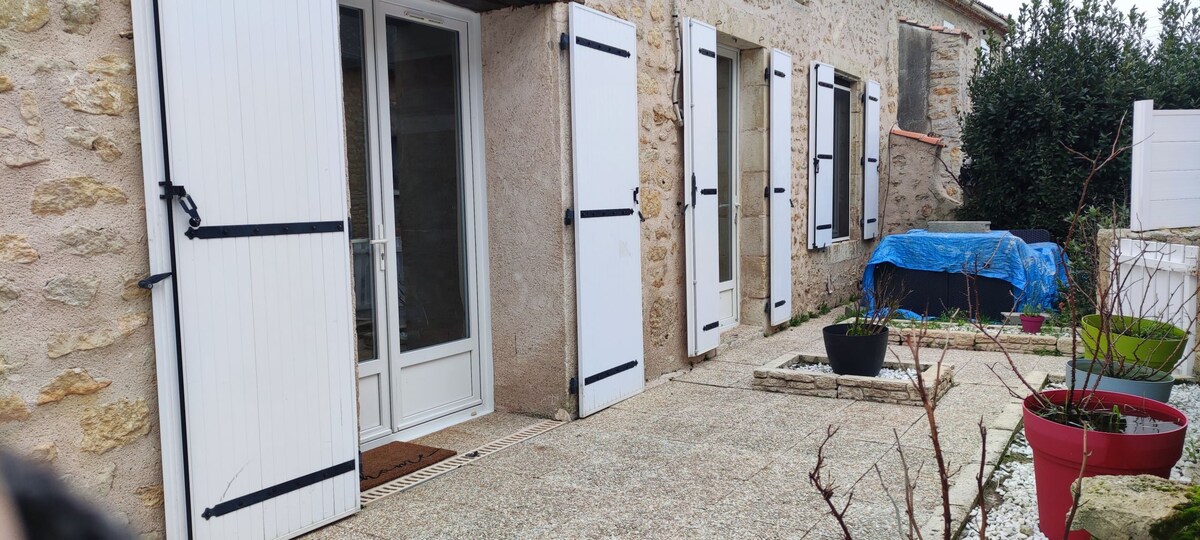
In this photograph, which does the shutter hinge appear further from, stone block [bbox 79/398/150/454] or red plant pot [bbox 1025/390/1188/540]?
red plant pot [bbox 1025/390/1188/540]

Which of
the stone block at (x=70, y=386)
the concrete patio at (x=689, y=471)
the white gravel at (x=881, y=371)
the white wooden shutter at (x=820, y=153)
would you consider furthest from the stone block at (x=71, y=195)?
the white wooden shutter at (x=820, y=153)

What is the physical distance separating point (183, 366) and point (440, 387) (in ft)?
6.06

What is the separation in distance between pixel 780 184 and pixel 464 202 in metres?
Result: 3.25

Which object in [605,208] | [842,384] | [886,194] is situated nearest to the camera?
[605,208]

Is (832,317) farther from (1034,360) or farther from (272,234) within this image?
(272,234)

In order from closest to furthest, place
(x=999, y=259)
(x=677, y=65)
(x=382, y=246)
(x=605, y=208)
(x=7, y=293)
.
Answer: (x=7, y=293) → (x=382, y=246) → (x=605, y=208) → (x=677, y=65) → (x=999, y=259)

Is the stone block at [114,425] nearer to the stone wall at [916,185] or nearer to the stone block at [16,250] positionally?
the stone block at [16,250]

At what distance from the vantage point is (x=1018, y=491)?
3.35 metres

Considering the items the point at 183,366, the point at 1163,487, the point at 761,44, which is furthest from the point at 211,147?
the point at 761,44

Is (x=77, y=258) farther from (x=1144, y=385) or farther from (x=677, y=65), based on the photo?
(x=677, y=65)

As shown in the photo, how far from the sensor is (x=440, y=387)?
4.49 m

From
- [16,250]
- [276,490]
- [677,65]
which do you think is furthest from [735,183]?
[16,250]

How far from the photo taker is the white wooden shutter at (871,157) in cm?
889

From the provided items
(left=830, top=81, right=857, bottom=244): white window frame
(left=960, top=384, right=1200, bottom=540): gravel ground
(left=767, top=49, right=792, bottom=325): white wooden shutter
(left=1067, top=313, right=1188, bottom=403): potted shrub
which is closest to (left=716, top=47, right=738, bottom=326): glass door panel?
(left=767, top=49, right=792, bottom=325): white wooden shutter
